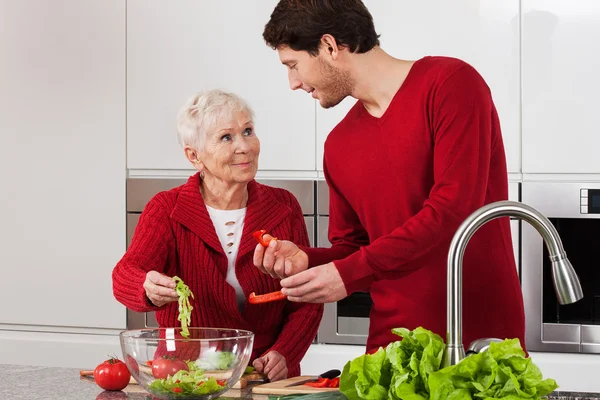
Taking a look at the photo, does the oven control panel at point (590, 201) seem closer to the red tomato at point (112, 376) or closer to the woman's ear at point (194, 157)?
the woman's ear at point (194, 157)

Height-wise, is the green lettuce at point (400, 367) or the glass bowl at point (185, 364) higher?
the green lettuce at point (400, 367)

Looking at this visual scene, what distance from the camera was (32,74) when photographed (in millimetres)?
3131

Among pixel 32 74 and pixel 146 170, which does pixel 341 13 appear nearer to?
pixel 146 170

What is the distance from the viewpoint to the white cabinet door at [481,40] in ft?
8.98

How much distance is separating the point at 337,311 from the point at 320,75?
3.97 ft

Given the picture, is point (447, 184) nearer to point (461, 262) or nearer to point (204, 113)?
point (461, 262)

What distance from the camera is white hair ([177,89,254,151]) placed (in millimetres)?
2146

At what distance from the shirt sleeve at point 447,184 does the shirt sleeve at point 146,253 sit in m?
0.55

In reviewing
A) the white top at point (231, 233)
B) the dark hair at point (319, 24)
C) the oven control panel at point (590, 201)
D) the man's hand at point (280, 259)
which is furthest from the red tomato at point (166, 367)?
the oven control panel at point (590, 201)

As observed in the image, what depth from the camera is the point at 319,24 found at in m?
1.78

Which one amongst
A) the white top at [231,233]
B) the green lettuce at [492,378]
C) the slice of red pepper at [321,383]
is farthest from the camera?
the white top at [231,233]

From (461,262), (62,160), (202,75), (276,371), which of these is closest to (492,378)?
(461,262)

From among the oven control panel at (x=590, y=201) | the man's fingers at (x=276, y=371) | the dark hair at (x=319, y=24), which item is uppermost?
the dark hair at (x=319, y=24)

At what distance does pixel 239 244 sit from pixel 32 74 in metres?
1.42
